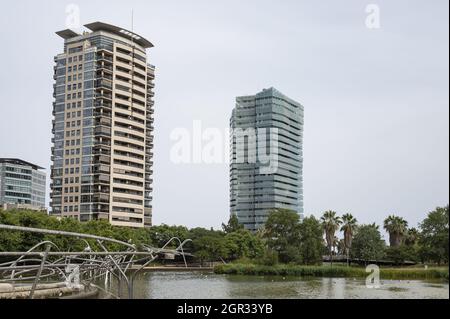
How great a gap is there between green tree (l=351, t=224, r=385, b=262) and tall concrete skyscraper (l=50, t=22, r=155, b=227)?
164 feet

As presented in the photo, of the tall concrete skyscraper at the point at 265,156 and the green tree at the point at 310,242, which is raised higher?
the tall concrete skyscraper at the point at 265,156

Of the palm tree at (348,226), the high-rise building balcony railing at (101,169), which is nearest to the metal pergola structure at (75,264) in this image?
the palm tree at (348,226)

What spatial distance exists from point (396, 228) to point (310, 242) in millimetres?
15887

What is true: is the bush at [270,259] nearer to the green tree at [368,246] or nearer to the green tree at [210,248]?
the green tree at [368,246]

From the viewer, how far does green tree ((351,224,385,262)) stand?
60.7 metres

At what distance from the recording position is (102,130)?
10319cm

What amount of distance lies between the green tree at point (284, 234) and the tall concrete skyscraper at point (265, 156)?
31835mm

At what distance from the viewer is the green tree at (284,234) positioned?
62.9m

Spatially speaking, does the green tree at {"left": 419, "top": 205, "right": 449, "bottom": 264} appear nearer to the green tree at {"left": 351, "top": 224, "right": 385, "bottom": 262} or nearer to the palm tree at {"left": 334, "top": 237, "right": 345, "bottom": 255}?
the green tree at {"left": 351, "top": 224, "right": 385, "bottom": 262}

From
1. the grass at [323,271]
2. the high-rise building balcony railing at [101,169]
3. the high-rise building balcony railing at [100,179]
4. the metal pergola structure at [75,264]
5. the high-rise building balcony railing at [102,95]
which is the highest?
the high-rise building balcony railing at [102,95]

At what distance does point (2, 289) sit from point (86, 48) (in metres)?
88.1

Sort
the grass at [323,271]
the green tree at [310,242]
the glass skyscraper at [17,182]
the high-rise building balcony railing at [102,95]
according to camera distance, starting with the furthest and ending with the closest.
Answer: the glass skyscraper at [17,182]
the high-rise building balcony railing at [102,95]
the green tree at [310,242]
the grass at [323,271]
